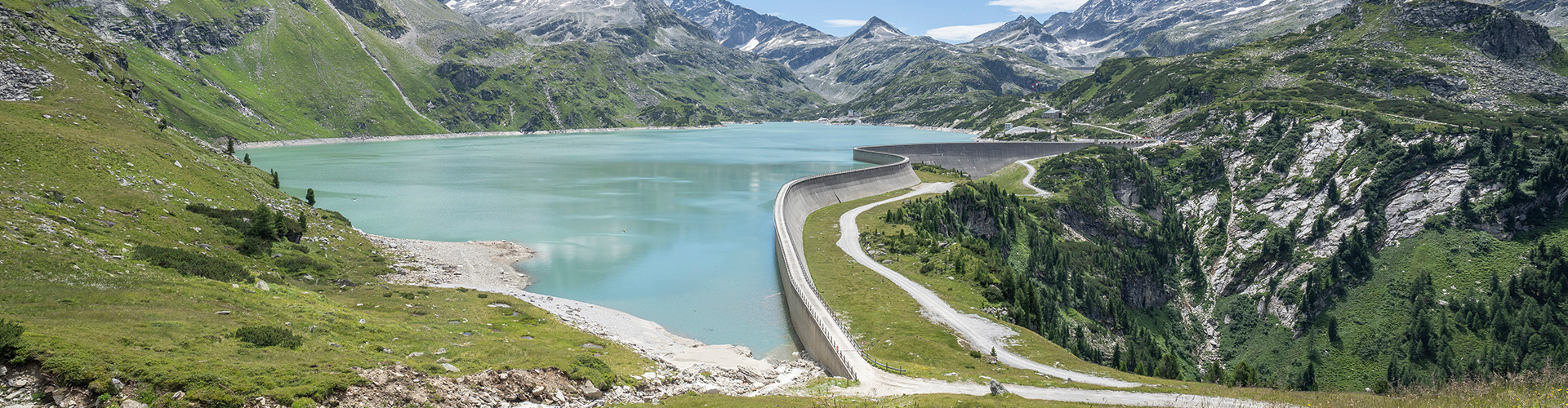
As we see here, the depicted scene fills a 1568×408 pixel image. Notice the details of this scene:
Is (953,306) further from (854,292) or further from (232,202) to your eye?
(232,202)

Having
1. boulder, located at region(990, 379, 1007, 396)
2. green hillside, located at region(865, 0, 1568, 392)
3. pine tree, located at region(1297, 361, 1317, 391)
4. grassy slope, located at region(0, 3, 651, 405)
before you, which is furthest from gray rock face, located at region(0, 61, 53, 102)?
pine tree, located at region(1297, 361, 1317, 391)

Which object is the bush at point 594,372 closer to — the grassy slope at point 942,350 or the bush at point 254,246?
the grassy slope at point 942,350

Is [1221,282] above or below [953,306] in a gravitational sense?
below

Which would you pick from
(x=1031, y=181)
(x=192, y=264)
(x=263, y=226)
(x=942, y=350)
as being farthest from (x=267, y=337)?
(x=1031, y=181)

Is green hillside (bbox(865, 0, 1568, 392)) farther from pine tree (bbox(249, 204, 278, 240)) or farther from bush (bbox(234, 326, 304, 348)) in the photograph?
pine tree (bbox(249, 204, 278, 240))

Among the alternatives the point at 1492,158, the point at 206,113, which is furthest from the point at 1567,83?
the point at 206,113

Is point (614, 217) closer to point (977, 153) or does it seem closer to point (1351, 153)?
point (1351, 153)

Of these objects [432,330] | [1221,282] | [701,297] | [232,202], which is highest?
[232,202]
